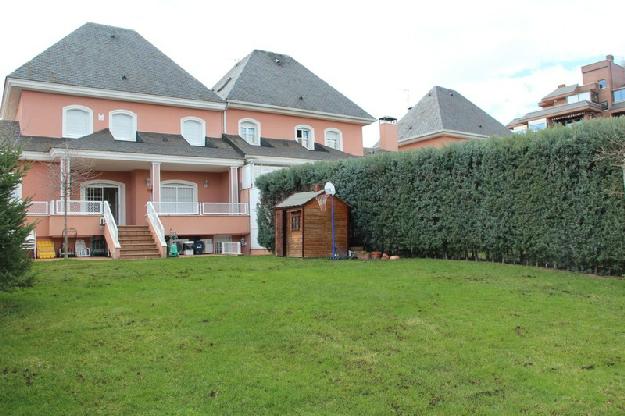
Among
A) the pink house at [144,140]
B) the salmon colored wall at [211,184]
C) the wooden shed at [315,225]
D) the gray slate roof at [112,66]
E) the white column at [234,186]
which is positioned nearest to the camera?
the wooden shed at [315,225]

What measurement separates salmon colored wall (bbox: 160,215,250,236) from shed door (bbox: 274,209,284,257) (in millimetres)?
4487

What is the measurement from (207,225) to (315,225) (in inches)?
277

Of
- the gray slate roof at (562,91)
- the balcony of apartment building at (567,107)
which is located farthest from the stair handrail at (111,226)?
the gray slate roof at (562,91)

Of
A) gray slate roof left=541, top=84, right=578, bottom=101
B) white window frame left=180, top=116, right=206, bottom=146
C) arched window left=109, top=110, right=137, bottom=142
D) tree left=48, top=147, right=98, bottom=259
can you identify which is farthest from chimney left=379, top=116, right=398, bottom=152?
gray slate roof left=541, top=84, right=578, bottom=101

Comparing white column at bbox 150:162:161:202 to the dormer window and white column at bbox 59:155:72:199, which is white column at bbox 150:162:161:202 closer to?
white column at bbox 59:155:72:199

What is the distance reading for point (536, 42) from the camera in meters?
18.2

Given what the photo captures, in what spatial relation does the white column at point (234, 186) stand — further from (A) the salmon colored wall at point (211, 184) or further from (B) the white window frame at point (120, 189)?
(B) the white window frame at point (120, 189)

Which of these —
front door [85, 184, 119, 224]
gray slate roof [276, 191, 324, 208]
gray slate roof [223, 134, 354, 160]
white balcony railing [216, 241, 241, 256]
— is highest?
gray slate roof [223, 134, 354, 160]

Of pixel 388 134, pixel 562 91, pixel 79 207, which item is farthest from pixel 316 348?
pixel 562 91

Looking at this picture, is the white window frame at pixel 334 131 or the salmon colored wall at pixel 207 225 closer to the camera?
Answer: the salmon colored wall at pixel 207 225

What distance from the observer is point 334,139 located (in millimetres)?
29297

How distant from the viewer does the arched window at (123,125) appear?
22.7 meters

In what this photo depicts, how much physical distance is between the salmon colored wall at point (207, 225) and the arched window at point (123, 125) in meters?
4.95

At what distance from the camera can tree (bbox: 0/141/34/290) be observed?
7.39m
